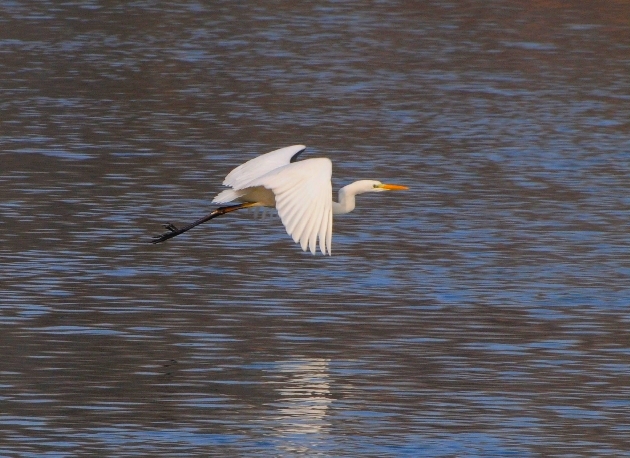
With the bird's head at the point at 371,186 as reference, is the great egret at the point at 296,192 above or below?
above

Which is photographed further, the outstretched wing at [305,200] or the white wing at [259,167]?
the white wing at [259,167]

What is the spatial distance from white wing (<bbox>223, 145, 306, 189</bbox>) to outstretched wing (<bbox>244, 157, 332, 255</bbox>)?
899mm

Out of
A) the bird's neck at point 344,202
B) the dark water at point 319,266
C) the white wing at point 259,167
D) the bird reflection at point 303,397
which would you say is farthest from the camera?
the bird's neck at point 344,202

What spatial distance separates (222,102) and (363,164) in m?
4.95

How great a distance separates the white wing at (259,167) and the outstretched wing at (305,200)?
0.90 metres

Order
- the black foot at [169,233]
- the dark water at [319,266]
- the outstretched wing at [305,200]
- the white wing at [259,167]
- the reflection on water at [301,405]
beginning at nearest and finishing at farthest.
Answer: the reflection on water at [301,405] < the dark water at [319,266] < the outstretched wing at [305,200] < the white wing at [259,167] < the black foot at [169,233]

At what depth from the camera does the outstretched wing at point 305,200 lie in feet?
32.4

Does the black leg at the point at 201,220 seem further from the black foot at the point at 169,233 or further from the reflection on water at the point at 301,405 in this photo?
the reflection on water at the point at 301,405

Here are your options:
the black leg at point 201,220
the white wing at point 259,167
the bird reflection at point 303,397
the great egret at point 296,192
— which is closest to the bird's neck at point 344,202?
the great egret at point 296,192

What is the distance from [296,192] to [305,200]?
7.1 inches

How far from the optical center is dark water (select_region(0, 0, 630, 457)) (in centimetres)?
901

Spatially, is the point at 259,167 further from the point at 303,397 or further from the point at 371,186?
the point at 303,397

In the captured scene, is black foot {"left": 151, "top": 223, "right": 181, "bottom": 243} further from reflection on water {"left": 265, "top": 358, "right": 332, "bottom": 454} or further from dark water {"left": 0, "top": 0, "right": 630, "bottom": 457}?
reflection on water {"left": 265, "top": 358, "right": 332, "bottom": 454}

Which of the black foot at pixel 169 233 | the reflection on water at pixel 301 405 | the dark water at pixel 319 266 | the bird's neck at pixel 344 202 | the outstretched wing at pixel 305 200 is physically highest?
the outstretched wing at pixel 305 200
